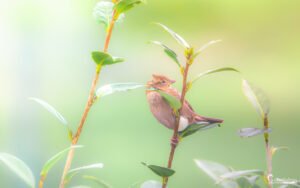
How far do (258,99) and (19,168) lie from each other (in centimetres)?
29

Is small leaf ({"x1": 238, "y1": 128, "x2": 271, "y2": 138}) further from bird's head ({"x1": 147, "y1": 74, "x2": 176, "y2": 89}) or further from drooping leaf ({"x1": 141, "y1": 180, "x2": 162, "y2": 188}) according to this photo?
bird's head ({"x1": 147, "y1": 74, "x2": 176, "y2": 89})

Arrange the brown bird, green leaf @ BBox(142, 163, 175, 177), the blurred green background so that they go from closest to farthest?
green leaf @ BBox(142, 163, 175, 177) → the brown bird → the blurred green background

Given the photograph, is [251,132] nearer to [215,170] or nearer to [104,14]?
[215,170]

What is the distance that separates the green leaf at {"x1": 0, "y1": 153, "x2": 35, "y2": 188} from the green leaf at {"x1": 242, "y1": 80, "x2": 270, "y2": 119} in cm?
27

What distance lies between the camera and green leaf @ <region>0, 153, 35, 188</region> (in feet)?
1.84

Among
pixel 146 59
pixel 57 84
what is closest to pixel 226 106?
pixel 146 59

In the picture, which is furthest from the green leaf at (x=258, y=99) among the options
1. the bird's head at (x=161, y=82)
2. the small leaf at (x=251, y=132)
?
the bird's head at (x=161, y=82)

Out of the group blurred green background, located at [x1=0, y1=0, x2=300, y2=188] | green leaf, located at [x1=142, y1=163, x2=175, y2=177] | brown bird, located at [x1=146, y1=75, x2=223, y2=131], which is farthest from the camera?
blurred green background, located at [x1=0, y1=0, x2=300, y2=188]

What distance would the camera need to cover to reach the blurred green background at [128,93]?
71.7 inches

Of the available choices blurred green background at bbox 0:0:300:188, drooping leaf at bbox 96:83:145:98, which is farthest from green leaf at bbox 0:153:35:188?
blurred green background at bbox 0:0:300:188

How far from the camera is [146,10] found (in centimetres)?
208

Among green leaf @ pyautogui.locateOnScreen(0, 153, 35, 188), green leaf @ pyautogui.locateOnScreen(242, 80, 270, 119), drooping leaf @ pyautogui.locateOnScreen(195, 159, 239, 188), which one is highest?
green leaf @ pyautogui.locateOnScreen(242, 80, 270, 119)

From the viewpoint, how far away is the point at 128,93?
A: 1.95 meters

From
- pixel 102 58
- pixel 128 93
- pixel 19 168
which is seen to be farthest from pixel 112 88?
pixel 128 93
